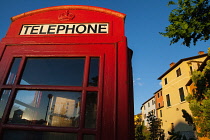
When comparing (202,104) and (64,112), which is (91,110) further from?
(202,104)

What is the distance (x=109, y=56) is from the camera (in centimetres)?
157

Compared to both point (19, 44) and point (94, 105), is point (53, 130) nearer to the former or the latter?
point (94, 105)

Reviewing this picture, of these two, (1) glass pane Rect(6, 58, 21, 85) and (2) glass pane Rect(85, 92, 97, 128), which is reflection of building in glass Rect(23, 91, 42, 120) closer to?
(1) glass pane Rect(6, 58, 21, 85)

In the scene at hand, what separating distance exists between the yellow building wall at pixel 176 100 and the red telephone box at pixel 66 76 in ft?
51.3

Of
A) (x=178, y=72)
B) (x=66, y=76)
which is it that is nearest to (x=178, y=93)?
(x=178, y=72)

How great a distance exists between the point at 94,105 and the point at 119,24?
3.58 ft

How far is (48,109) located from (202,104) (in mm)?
7399

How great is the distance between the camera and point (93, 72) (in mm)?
1538

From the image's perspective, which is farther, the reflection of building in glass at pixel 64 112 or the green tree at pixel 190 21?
the green tree at pixel 190 21

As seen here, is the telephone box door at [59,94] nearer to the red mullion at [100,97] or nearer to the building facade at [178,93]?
the red mullion at [100,97]

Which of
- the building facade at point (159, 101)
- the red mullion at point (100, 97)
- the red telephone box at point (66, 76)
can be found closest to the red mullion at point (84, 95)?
the red telephone box at point (66, 76)

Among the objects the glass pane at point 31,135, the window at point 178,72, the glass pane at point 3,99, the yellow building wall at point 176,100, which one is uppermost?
the window at point 178,72

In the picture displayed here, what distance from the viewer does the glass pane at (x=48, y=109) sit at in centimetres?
140

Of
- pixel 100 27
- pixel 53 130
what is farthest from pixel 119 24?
pixel 53 130
